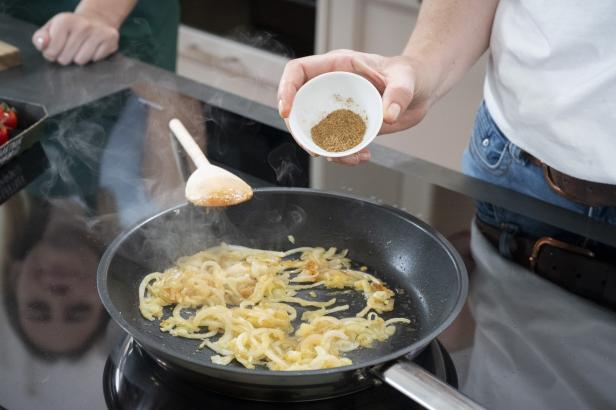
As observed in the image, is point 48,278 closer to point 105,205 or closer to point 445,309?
point 105,205

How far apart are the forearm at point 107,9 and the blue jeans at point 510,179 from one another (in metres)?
1.14

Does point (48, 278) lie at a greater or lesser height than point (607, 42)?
lesser

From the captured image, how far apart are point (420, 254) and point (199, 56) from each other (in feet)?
9.23

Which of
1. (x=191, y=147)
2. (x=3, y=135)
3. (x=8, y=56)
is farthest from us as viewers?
(x=8, y=56)

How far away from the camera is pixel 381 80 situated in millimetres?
1396

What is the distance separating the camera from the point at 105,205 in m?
1.54

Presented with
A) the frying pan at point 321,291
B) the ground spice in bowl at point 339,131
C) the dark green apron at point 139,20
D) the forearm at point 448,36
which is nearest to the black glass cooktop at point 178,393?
the frying pan at point 321,291

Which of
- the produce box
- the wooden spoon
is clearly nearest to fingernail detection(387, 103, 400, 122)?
the wooden spoon

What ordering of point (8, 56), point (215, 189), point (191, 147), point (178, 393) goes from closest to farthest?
1. point (178, 393)
2. point (215, 189)
3. point (191, 147)
4. point (8, 56)

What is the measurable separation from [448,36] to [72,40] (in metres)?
1.09

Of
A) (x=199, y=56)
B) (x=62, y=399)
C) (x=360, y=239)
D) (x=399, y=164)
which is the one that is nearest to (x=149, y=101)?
(x=399, y=164)

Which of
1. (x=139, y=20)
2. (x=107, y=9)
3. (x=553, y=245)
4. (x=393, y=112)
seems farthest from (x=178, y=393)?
(x=139, y=20)

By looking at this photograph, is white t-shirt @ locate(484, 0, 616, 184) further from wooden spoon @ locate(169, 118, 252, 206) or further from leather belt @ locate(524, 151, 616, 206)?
wooden spoon @ locate(169, 118, 252, 206)

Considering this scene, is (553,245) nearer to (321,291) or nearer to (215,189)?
(321,291)
